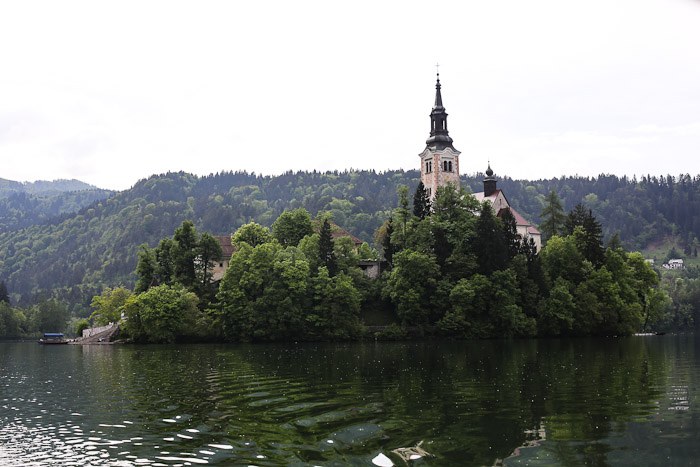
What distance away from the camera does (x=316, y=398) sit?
28969mm

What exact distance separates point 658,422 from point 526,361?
24.1 m

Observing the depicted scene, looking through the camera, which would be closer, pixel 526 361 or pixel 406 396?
pixel 406 396

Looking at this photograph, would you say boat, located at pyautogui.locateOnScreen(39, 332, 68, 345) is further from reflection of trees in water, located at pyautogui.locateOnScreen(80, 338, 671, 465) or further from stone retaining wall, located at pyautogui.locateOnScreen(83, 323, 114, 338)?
reflection of trees in water, located at pyautogui.locateOnScreen(80, 338, 671, 465)

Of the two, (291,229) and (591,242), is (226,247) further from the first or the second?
(591,242)

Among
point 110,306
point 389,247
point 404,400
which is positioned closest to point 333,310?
point 389,247

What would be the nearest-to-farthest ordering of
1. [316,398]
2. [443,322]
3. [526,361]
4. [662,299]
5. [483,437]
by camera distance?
[483,437], [316,398], [526,361], [443,322], [662,299]

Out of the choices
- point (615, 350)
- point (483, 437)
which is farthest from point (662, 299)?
point (483, 437)

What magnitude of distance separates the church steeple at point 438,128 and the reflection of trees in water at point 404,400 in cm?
6611

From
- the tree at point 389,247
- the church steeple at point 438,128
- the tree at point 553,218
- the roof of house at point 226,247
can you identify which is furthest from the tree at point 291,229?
the tree at point 553,218

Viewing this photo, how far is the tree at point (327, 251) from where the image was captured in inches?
3524

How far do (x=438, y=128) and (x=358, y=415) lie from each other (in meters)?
92.7

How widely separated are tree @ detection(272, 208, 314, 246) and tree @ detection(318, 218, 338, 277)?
36.5 ft

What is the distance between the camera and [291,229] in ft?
339

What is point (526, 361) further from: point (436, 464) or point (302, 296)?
point (302, 296)
